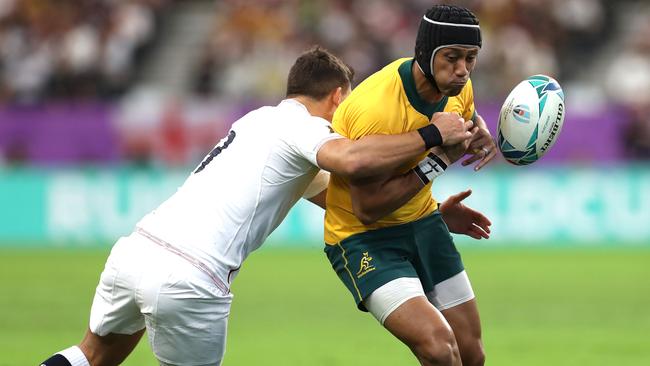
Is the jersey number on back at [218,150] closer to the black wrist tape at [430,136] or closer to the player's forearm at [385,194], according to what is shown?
the player's forearm at [385,194]

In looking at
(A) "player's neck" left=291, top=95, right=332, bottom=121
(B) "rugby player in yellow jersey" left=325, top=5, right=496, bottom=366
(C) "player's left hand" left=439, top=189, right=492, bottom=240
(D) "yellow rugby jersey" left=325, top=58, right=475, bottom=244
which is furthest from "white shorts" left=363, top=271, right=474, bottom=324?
(A) "player's neck" left=291, top=95, right=332, bottom=121

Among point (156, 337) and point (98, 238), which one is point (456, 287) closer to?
point (156, 337)

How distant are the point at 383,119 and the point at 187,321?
1.54 meters

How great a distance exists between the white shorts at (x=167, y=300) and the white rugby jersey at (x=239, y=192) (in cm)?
10

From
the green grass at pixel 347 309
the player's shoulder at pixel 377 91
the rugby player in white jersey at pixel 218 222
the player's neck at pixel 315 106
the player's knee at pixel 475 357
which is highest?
the player's shoulder at pixel 377 91

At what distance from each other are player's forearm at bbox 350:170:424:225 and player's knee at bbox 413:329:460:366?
0.75m

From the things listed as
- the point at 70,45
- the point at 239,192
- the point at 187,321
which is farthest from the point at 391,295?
the point at 70,45

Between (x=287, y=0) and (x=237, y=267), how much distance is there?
53.1 ft

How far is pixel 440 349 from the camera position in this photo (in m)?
6.25

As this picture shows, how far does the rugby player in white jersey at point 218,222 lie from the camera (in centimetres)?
628

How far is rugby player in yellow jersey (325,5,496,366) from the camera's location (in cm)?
643

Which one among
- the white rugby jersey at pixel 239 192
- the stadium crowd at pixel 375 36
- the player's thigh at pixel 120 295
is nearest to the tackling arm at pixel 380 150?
the white rugby jersey at pixel 239 192

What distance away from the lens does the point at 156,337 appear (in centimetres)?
637

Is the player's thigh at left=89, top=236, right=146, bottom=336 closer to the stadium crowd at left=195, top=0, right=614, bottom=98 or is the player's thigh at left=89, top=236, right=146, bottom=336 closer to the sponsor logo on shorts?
the sponsor logo on shorts
